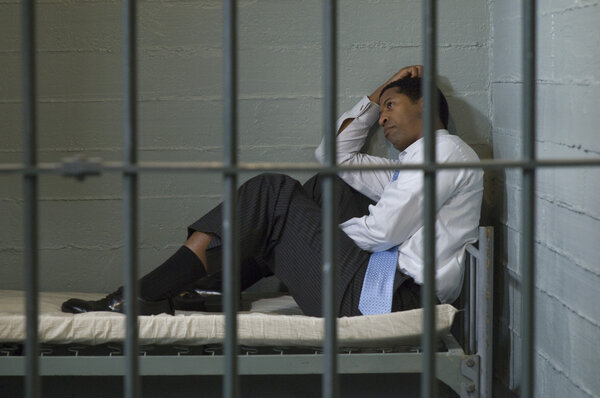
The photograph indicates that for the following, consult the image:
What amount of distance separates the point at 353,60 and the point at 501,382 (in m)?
1.28

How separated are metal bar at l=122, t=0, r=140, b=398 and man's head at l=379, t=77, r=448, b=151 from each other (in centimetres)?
211

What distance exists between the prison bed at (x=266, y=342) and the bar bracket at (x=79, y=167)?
1.60m

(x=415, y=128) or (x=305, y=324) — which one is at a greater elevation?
(x=415, y=128)

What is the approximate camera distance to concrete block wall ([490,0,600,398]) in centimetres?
231

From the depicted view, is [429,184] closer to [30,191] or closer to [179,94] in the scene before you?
[30,191]

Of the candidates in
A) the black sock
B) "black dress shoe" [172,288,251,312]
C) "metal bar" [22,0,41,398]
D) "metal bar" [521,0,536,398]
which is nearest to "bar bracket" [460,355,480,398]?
"black dress shoe" [172,288,251,312]

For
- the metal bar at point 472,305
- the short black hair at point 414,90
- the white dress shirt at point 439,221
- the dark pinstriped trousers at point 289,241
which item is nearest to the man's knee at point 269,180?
the dark pinstriped trousers at point 289,241

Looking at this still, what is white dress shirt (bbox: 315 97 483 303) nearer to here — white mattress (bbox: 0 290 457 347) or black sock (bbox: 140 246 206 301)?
white mattress (bbox: 0 290 457 347)

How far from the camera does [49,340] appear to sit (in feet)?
8.83

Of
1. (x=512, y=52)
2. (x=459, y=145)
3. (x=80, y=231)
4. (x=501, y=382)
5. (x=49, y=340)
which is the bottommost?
(x=501, y=382)

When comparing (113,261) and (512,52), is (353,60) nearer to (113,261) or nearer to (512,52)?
(512,52)

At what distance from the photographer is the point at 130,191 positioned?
1.17 m

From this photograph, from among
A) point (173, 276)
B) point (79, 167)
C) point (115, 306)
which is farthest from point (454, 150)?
point (79, 167)

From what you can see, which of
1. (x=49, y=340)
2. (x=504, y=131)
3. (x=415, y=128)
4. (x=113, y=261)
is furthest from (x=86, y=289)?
(x=504, y=131)
